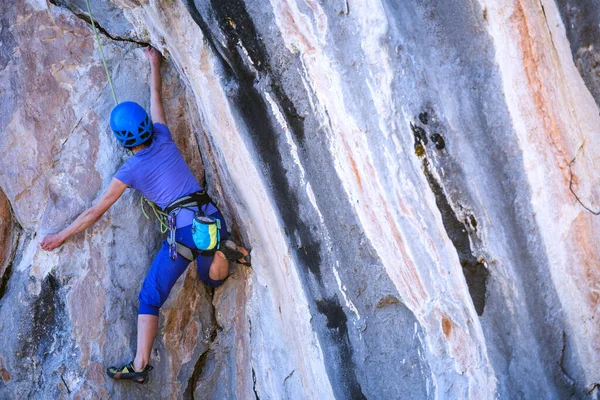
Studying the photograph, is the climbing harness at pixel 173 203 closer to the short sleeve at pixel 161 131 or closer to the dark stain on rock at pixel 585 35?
the short sleeve at pixel 161 131

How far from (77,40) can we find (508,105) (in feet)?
9.80

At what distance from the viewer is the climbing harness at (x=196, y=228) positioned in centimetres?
395

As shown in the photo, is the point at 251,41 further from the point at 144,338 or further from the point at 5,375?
the point at 5,375

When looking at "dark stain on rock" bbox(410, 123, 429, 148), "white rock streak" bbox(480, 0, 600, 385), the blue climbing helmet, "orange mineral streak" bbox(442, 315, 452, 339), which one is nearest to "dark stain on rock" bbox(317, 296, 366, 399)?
"orange mineral streak" bbox(442, 315, 452, 339)

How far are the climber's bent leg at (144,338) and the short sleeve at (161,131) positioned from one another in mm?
1162

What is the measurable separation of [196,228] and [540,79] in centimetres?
216

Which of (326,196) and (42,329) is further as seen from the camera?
(42,329)

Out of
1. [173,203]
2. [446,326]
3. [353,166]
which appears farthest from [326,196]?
[173,203]

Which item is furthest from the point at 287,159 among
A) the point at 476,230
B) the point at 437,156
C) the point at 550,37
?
the point at 550,37

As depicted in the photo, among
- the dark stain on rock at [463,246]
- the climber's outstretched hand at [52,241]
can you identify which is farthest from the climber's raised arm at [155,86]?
the dark stain on rock at [463,246]

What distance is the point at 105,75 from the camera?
4418 millimetres

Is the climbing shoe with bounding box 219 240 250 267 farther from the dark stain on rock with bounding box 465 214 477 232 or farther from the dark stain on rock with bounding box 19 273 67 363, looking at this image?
the dark stain on rock with bounding box 465 214 477 232

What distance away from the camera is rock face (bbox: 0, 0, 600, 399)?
3.03 m

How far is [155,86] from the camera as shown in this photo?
4.38 meters
